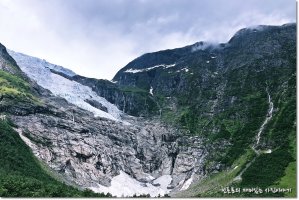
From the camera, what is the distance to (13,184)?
135500 mm

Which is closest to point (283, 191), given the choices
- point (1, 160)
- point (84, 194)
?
point (84, 194)

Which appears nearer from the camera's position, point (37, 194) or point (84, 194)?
point (37, 194)

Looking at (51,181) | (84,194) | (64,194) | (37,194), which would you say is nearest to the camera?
(37,194)

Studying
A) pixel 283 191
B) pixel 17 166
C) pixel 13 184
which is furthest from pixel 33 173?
pixel 283 191

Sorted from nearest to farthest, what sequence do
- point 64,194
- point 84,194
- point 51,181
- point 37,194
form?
point 37,194 → point 64,194 → point 84,194 → point 51,181

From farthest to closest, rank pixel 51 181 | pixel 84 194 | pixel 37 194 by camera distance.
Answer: pixel 51 181 < pixel 84 194 < pixel 37 194

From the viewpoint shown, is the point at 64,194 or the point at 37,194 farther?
the point at 64,194

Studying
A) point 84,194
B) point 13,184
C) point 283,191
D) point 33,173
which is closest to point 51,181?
point 33,173

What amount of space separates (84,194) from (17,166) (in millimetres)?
50829

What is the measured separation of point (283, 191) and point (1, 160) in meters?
117

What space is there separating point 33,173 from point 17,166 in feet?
25.3

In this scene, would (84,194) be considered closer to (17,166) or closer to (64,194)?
(64,194)

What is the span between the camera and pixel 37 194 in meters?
129

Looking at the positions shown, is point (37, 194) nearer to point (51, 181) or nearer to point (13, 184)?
point (13, 184)
